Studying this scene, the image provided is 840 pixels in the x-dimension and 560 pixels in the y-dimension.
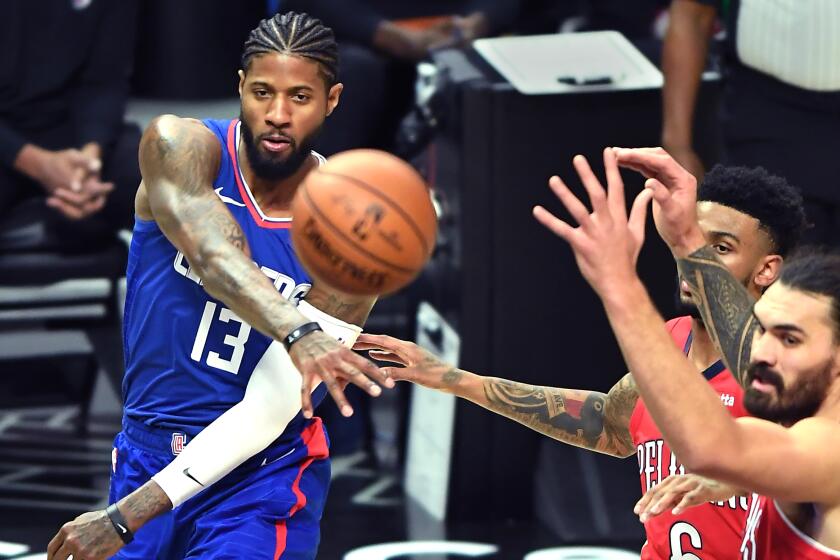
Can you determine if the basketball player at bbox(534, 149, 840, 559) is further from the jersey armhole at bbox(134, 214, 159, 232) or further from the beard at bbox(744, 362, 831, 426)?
the jersey armhole at bbox(134, 214, 159, 232)

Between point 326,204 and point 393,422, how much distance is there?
3.87 metres

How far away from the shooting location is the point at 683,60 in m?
5.87

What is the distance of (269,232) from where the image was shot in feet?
13.6

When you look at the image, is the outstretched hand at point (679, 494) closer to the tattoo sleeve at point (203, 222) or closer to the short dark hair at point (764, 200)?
the tattoo sleeve at point (203, 222)

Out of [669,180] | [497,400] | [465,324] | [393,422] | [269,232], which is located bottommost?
[393,422]

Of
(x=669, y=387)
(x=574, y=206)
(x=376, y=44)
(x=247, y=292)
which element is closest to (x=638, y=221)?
(x=574, y=206)

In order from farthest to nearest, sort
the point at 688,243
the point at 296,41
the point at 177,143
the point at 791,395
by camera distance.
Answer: the point at 296,41 < the point at 177,143 < the point at 688,243 < the point at 791,395

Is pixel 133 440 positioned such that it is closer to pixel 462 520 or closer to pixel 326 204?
pixel 326 204

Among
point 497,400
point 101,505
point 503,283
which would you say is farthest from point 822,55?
point 101,505

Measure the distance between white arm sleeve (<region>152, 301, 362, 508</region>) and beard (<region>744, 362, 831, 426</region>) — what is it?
1.08m

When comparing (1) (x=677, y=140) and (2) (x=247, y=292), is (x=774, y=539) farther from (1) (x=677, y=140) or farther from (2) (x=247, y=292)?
(1) (x=677, y=140)

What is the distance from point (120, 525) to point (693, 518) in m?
1.31

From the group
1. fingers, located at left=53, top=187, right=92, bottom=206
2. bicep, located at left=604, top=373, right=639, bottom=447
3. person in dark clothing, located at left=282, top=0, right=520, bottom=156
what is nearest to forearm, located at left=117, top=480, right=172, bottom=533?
bicep, located at left=604, top=373, right=639, bottom=447

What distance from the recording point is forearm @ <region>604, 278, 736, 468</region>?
3.08 meters
